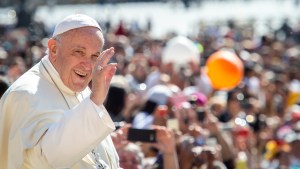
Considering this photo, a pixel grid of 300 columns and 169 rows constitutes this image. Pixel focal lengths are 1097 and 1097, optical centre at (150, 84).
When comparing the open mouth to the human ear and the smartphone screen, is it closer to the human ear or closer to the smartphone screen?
the human ear

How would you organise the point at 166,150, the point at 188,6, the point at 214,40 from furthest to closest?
the point at 188,6 → the point at 214,40 → the point at 166,150

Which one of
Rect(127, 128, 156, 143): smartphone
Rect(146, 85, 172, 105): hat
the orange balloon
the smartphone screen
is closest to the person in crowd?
Rect(127, 128, 156, 143): smartphone

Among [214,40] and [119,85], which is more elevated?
[119,85]

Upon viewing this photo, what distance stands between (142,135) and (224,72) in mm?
7518

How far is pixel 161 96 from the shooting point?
1032 centimetres

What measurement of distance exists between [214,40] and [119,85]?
16.3 m

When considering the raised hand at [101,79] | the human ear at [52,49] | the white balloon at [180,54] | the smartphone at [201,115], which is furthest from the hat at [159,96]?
the raised hand at [101,79]

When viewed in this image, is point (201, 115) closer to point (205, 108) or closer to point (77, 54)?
point (205, 108)

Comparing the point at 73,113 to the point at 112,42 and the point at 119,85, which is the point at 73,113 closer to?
the point at 119,85

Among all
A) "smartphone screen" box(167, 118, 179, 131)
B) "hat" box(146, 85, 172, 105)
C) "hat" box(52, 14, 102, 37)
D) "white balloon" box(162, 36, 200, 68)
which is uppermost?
"hat" box(52, 14, 102, 37)

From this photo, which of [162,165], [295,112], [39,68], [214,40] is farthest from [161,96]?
[214,40]

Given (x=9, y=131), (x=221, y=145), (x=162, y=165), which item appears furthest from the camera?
(x=221, y=145)

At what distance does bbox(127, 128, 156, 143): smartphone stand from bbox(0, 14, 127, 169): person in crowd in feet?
4.34

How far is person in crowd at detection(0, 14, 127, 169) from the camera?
4246 mm
